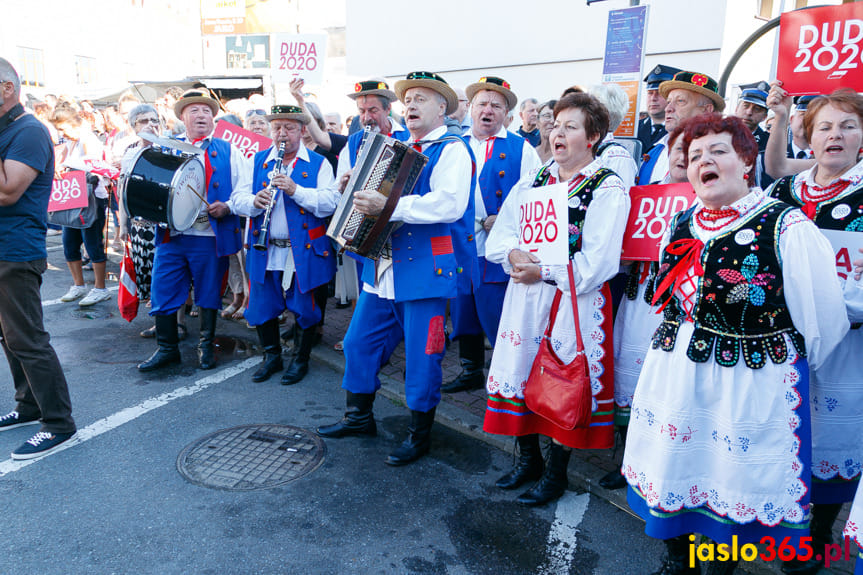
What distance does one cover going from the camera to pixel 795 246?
6.77 feet

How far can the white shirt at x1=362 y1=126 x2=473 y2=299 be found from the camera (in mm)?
3354

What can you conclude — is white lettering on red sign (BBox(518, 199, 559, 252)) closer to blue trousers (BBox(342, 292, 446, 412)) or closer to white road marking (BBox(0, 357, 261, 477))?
blue trousers (BBox(342, 292, 446, 412))

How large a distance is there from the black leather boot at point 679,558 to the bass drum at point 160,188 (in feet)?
13.6

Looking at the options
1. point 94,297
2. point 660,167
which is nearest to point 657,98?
point 660,167

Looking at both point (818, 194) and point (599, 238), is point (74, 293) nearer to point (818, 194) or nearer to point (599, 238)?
point (599, 238)

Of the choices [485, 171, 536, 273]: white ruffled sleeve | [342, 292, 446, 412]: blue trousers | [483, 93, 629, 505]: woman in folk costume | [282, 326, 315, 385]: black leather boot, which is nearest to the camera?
[483, 93, 629, 505]: woman in folk costume

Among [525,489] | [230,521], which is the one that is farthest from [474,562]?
[230,521]

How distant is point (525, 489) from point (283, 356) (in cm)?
305

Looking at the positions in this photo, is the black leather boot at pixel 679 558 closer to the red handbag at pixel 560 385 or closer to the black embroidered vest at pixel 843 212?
the red handbag at pixel 560 385

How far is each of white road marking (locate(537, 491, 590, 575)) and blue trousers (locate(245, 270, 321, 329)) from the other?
257cm

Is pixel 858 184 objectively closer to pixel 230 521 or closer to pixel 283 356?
pixel 230 521

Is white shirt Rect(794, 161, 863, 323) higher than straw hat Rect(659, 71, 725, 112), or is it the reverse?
straw hat Rect(659, 71, 725, 112)

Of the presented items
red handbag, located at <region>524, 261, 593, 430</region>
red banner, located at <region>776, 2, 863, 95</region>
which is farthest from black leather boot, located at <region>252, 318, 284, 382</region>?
red banner, located at <region>776, 2, 863, 95</region>

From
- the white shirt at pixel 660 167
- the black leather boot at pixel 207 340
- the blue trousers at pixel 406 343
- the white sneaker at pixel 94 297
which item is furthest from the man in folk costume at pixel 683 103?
the white sneaker at pixel 94 297
